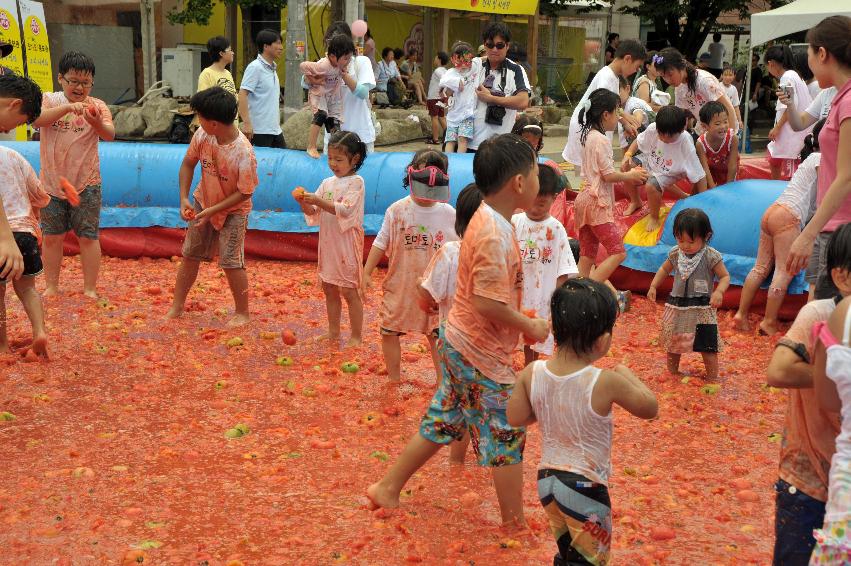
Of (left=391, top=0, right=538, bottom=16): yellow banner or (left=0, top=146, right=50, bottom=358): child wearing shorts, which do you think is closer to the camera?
(left=0, top=146, right=50, bottom=358): child wearing shorts

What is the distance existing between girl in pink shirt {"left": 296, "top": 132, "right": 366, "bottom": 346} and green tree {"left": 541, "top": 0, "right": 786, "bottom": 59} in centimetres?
2236

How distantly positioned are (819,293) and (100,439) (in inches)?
149

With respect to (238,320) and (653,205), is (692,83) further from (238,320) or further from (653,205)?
(238,320)

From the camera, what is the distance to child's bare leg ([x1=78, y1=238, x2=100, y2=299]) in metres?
8.49

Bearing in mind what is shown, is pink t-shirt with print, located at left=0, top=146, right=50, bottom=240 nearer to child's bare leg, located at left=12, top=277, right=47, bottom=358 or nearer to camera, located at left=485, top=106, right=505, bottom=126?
child's bare leg, located at left=12, top=277, right=47, bottom=358

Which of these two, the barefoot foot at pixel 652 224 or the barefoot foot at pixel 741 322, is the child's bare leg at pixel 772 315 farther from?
the barefoot foot at pixel 652 224

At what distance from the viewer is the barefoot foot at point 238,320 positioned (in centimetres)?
793

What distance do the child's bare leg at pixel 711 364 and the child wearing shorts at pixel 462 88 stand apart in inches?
184

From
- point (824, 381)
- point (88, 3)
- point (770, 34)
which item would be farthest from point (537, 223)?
point (88, 3)

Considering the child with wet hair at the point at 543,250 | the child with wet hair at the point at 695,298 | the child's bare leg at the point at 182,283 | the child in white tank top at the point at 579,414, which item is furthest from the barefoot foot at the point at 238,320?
the child in white tank top at the point at 579,414

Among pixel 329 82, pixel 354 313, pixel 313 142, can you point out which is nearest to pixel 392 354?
pixel 354 313

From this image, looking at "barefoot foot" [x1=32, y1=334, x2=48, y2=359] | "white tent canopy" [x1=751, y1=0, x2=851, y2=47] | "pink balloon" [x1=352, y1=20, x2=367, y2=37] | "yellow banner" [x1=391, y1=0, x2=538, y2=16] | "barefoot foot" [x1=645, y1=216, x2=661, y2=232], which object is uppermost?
"yellow banner" [x1=391, y1=0, x2=538, y2=16]

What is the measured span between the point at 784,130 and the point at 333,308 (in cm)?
575

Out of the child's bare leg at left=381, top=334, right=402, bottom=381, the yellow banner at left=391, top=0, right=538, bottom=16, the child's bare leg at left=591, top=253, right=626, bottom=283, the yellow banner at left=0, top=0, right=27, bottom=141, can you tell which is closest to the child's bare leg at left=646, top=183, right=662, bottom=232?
A: the child's bare leg at left=591, top=253, right=626, bottom=283
